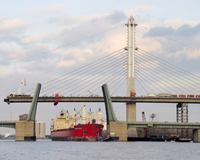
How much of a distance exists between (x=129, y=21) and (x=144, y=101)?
28.4 m

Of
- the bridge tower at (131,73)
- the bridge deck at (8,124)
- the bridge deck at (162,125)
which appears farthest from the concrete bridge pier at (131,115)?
the bridge deck at (8,124)

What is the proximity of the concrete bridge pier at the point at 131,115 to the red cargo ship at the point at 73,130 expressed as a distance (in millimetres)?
15405

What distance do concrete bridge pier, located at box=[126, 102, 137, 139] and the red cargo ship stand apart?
15.4 metres

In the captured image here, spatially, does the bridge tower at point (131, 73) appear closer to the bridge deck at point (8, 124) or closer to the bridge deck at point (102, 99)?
the bridge deck at point (102, 99)

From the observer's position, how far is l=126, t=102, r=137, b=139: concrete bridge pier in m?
147

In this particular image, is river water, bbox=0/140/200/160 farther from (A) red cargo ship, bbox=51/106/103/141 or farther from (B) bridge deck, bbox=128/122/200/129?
(B) bridge deck, bbox=128/122/200/129

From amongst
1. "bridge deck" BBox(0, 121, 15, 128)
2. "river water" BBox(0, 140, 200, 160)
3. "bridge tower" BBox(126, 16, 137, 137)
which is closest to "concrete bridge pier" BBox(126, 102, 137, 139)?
"bridge tower" BBox(126, 16, 137, 137)

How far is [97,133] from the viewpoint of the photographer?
12988cm

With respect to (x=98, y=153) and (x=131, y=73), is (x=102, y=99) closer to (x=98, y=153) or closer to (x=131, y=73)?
(x=131, y=73)

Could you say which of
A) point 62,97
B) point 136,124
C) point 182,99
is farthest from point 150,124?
point 62,97

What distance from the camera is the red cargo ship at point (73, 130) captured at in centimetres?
12950

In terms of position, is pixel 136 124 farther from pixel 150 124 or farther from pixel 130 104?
pixel 130 104

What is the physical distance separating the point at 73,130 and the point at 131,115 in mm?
22200

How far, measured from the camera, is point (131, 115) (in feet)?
483
